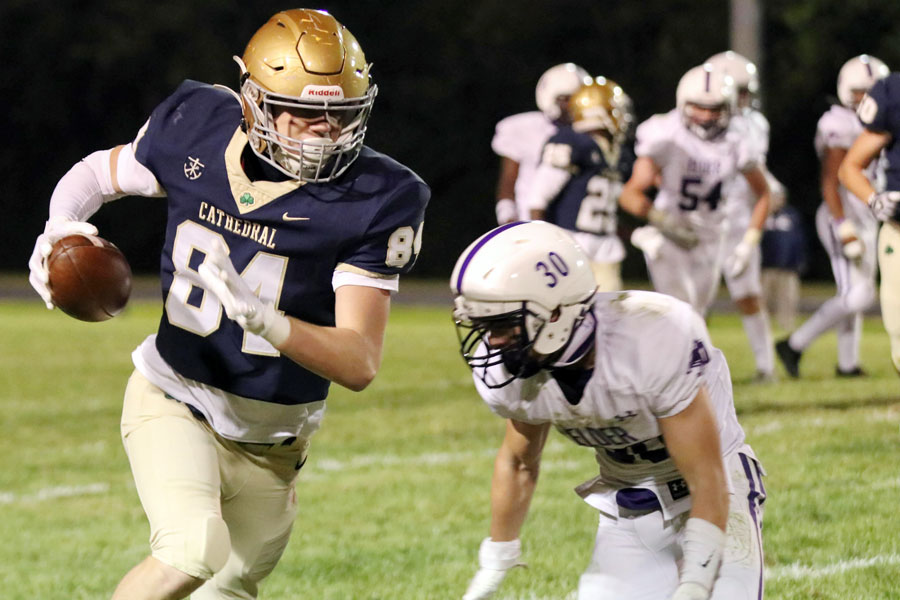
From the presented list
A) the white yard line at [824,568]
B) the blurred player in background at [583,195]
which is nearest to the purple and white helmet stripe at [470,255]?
the white yard line at [824,568]

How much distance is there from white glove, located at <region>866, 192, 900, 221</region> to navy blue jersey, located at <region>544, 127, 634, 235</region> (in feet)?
7.74

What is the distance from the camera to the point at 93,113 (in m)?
26.6

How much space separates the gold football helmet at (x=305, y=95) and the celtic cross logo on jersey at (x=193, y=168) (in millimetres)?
146

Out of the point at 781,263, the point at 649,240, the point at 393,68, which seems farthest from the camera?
the point at 393,68

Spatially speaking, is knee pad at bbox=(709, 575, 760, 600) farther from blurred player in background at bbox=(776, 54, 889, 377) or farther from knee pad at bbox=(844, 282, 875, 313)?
knee pad at bbox=(844, 282, 875, 313)

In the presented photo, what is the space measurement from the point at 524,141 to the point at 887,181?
152 inches

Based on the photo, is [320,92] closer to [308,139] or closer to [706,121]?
[308,139]

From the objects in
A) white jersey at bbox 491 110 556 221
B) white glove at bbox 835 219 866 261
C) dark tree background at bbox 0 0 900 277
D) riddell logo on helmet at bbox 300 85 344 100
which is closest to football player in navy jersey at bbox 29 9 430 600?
riddell logo on helmet at bbox 300 85 344 100

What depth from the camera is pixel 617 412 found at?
296 centimetres

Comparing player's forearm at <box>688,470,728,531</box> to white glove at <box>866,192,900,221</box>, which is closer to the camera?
player's forearm at <box>688,470,728,531</box>

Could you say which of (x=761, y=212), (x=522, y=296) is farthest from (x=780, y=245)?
(x=522, y=296)

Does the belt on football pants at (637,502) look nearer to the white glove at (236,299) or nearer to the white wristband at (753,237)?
the white glove at (236,299)

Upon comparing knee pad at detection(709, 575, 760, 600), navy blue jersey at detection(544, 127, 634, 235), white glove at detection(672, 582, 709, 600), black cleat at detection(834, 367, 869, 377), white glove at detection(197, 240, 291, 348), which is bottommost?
black cleat at detection(834, 367, 869, 377)

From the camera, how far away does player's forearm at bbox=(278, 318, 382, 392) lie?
2752 millimetres
